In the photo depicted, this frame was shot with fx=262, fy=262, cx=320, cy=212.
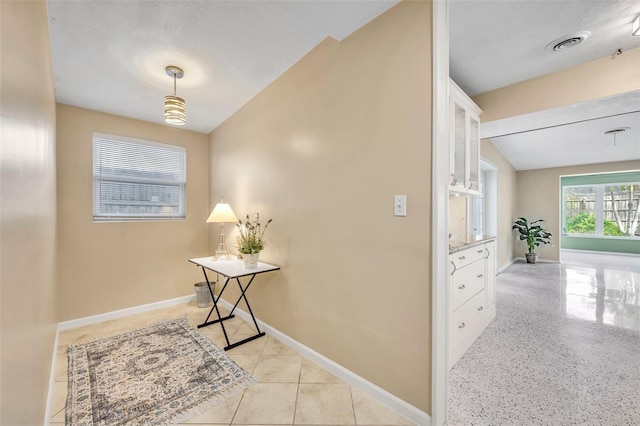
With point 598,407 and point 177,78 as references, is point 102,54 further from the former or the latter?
point 598,407

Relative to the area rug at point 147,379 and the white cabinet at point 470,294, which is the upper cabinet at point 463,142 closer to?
the white cabinet at point 470,294

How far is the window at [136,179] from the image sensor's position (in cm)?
310

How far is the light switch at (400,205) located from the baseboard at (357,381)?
1.13 m

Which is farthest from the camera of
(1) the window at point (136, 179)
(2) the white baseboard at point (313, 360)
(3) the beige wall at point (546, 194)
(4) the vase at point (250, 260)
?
(3) the beige wall at point (546, 194)

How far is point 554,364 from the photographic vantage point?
6.94 feet

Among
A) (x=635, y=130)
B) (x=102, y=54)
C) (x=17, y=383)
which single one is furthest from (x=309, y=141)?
(x=635, y=130)

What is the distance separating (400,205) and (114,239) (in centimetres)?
336

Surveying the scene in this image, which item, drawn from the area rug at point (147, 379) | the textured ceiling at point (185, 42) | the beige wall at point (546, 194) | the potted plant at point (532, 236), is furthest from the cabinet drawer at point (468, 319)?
the beige wall at point (546, 194)

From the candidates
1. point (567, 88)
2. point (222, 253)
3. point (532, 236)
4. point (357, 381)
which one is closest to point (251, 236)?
point (222, 253)

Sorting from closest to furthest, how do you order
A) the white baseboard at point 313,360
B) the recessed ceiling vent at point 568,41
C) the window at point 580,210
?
the white baseboard at point 313,360, the recessed ceiling vent at point 568,41, the window at point 580,210

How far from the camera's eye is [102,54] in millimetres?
2055

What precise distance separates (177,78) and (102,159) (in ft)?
5.09

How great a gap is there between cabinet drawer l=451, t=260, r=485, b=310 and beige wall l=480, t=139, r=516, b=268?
309 cm

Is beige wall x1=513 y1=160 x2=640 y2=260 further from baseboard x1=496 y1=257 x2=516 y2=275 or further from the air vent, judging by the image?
the air vent
